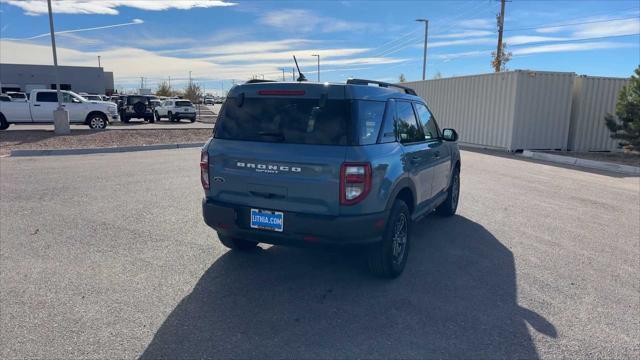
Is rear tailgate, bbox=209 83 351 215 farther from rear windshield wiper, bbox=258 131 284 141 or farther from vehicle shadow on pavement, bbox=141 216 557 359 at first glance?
vehicle shadow on pavement, bbox=141 216 557 359

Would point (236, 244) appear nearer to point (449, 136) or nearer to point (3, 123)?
point (449, 136)

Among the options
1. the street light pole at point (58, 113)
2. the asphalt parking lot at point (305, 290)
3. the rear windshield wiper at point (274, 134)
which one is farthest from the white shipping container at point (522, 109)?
the street light pole at point (58, 113)

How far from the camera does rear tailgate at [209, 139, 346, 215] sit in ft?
12.4

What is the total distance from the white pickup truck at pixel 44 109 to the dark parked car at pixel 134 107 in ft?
26.9

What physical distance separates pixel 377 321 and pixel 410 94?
9.71 ft

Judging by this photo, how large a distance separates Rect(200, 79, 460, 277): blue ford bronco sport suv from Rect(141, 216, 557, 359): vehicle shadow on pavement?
0.45 m

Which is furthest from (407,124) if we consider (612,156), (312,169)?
(612,156)

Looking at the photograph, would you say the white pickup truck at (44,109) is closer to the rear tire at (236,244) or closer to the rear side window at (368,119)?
the rear tire at (236,244)

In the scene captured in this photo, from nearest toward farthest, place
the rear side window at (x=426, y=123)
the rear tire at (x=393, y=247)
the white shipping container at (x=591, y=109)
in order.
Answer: the rear tire at (x=393, y=247) → the rear side window at (x=426, y=123) → the white shipping container at (x=591, y=109)

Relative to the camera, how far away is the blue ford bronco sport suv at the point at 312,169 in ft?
12.4

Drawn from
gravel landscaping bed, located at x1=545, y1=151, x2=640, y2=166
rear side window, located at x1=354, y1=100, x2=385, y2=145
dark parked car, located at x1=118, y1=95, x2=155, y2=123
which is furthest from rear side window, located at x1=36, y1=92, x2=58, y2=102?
gravel landscaping bed, located at x1=545, y1=151, x2=640, y2=166

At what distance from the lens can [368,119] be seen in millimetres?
4086

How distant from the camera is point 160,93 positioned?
7575 centimetres

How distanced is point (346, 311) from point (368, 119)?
1.69 metres
